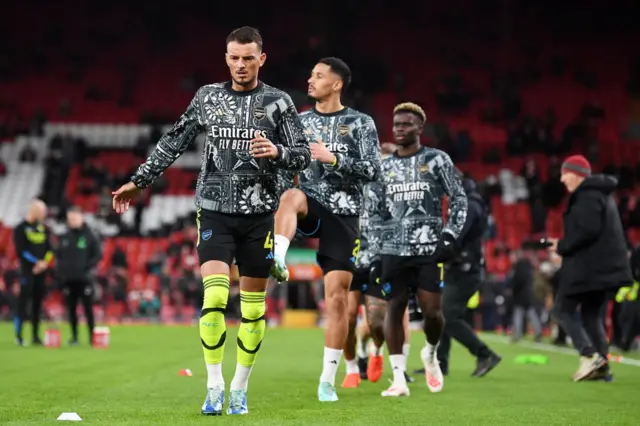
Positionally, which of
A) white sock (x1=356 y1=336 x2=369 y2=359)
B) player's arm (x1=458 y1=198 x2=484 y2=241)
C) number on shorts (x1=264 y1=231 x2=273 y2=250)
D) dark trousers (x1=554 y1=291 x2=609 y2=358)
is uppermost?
player's arm (x1=458 y1=198 x2=484 y2=241)

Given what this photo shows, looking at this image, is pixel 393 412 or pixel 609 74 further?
pixel 609 74

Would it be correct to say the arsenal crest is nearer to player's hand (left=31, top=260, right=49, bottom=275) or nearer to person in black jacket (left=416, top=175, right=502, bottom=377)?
person in black jacket (left=416, top=175, right=502, bottom=377)

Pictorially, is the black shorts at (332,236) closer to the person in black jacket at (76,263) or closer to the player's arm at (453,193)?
the player's arm at (453,193)

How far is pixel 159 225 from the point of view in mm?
35844

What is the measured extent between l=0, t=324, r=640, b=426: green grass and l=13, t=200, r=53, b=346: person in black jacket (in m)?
3.44

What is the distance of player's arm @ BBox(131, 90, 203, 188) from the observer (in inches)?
291

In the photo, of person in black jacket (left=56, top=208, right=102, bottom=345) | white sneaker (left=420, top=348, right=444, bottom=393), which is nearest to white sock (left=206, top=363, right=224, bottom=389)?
white sneaker (left=420, top=348, right=444, bottom=393)

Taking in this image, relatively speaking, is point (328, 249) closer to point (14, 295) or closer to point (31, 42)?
point (14, 295)

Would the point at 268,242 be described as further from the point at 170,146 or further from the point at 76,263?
the point at 76,263

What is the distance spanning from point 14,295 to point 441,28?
23389 mm

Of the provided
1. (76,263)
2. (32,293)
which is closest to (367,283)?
(76,263)

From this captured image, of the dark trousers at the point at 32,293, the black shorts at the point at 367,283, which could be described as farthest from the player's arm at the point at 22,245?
the black shorts at the point at 367,283

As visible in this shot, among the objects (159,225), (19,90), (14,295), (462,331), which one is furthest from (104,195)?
(462,331)

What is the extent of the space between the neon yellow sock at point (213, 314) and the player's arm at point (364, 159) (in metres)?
1.71
